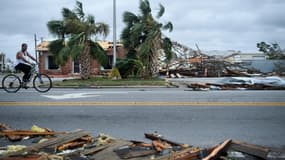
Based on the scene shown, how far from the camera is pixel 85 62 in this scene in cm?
2177

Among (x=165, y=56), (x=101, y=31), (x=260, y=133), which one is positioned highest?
(x=101, y=31)

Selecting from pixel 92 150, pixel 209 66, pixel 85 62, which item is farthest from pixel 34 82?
pixel 209 66

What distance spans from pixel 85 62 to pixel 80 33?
A: 187 centimetres

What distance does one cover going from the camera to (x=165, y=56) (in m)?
23.4

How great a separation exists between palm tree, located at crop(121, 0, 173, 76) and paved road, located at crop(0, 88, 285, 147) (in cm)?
1258

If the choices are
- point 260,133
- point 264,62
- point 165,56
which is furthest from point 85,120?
point 264,62

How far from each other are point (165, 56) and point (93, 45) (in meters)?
5.02

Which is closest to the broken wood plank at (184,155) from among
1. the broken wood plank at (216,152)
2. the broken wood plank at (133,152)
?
the broken wood plank at (216,152)

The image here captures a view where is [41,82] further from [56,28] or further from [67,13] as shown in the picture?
[67,13]

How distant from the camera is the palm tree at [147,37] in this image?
73.0 feet

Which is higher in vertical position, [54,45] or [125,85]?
[54,45]

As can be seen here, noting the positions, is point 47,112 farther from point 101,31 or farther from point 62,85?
point 101,31

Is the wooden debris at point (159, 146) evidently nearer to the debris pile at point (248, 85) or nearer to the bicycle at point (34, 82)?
the bicycle at point (34, 82)

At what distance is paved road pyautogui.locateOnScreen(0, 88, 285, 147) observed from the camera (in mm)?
6105
